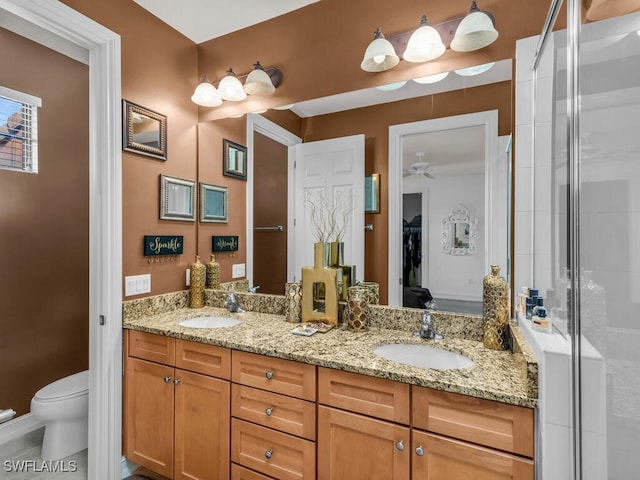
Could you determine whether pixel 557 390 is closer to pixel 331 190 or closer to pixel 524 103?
pixel 524 103

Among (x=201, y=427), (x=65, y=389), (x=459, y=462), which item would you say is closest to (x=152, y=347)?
(x=201, y=427)

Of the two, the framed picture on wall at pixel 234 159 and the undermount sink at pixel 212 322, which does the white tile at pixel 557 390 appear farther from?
the framed picture on wall at pixel 234 159

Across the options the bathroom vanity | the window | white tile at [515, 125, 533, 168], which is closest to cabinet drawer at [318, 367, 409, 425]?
the bathroom vanity

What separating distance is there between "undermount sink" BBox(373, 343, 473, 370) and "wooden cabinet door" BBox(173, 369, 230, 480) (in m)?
0.72

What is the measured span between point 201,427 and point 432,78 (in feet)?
6.54

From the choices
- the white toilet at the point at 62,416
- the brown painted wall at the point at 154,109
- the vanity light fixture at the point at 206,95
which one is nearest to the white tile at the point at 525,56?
the vanity light fixture at the point at 206,95

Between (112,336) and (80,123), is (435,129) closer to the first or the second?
(112,336)

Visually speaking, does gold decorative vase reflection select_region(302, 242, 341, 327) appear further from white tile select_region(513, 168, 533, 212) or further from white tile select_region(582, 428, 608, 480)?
white tile select_region(582, 428, 608, 480)

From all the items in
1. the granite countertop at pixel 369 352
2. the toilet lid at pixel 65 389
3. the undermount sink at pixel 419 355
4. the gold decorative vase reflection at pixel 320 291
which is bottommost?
the toilet lid at pixel 65 389

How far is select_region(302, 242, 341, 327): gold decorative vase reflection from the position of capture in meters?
1.67

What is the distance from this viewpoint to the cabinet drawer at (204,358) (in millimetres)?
1477

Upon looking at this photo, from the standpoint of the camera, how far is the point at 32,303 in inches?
95.1

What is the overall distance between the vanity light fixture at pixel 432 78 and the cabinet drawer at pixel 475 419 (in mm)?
1390

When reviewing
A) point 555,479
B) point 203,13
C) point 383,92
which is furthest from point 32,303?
point 555,479
